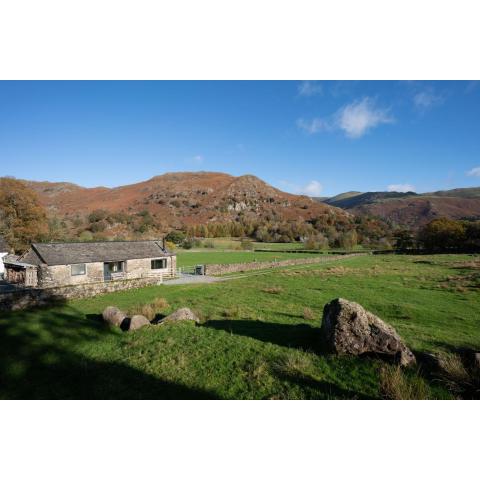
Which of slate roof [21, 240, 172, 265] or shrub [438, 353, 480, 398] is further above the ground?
slate roof [21, 240, 172, 265]

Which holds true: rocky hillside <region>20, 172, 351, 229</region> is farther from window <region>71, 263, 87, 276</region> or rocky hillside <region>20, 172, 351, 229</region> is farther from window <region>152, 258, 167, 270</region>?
window <region>71, 263, 87, 276</region>

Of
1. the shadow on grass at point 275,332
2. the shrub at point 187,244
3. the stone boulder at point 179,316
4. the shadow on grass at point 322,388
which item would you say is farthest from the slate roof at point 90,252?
the shrub at point 187,244

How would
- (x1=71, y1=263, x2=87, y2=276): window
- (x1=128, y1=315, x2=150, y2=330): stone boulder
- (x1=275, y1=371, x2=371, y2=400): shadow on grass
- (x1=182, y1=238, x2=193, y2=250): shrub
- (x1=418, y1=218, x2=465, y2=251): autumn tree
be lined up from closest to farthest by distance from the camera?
1. (x1=275, y1=371, x2=371, y2=400): shadow on grass
2. (x1=128, y1=315, x2=150, y2=330): stone boulder
3. (x1=71, y1=263, x2=87, y2=276): window
4. (x1=418, y1=218, x2=465, y2=251): autumn tree
5. (x1=182, y1=238, x2=193, y2=250): shrub

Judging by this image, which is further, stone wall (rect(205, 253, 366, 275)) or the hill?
the hill

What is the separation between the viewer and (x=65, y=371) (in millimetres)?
7324

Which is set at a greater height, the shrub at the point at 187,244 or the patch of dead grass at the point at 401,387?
the shrub at the point at 187,244

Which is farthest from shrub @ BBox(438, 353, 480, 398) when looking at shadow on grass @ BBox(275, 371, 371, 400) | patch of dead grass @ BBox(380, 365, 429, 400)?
shadow on grass @ BBox(275, 371, 371, 400)

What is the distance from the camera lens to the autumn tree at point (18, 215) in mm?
42562

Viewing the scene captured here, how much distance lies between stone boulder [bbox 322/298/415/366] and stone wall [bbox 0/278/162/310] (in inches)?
665

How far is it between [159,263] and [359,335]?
2957 centimetres

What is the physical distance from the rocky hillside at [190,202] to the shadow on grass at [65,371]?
11706 cm

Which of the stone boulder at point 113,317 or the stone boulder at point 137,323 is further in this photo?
the stone boulder at point 113,317

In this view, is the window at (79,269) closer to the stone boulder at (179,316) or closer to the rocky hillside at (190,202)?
the stone boulder at (179,316)

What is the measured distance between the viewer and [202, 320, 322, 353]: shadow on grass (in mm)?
8617
